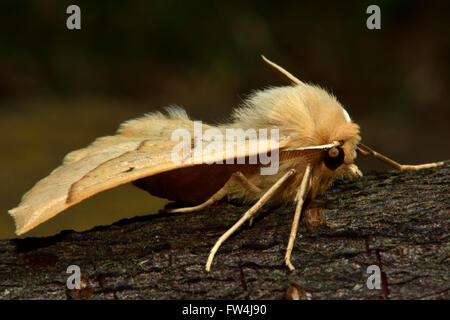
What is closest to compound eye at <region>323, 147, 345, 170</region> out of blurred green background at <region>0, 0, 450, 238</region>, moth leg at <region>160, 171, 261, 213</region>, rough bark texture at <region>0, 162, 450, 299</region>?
rough bark texture at <region>0, 162, 450, 299</region>

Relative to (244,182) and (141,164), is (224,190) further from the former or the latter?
(141,164)

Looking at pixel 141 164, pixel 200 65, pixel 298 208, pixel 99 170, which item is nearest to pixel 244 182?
pixel 298 208

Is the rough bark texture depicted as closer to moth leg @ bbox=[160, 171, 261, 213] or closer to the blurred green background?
moth leg @ bbox=[160, 171, 261, 213]

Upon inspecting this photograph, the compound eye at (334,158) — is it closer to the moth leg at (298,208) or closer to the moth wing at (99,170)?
the moth leg at (298,208)

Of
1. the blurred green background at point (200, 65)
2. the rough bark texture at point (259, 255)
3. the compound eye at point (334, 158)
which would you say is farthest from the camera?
the blurred green background at point (200, 65)

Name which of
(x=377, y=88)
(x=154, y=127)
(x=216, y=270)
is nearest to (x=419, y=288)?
(x=216, y=270)

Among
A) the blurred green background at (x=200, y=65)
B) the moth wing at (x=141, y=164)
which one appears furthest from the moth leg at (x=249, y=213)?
the blurred green background at (x=200, y=65)

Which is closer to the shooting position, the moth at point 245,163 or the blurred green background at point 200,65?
the moth at point 245,163
